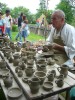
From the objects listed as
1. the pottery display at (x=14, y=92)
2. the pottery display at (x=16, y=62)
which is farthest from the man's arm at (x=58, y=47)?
the pottery display at (x=14, y=92)

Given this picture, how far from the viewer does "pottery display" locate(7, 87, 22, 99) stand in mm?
2307

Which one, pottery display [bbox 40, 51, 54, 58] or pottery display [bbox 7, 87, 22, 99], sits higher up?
pottery display [bbox 40, 51, 54, 58]

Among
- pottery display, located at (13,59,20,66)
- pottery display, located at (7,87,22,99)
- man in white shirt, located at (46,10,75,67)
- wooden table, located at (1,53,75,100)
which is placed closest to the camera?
wooden table, located at (1,53,75,100)

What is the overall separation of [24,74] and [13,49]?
157 centimetres

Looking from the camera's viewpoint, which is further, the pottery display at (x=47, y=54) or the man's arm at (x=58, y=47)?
the man's arm at (x=58, y=47)

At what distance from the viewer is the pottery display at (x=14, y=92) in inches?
90.8

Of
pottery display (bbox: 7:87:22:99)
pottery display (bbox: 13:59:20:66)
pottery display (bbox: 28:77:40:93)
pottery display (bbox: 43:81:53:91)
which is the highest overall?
pottery display (bbox: 13:59:20:66)

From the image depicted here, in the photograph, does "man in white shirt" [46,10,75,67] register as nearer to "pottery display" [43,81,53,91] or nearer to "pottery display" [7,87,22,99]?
"pottery display" [43,81,53,91]

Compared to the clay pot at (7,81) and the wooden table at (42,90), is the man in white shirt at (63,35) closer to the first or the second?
the wooden table at (42,90)

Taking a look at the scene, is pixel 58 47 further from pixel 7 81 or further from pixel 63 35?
pixel 7 81

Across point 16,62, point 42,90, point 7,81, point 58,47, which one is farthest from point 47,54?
point 42,90

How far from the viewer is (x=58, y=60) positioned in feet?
12.9

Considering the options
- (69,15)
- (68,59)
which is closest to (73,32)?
(68,59)

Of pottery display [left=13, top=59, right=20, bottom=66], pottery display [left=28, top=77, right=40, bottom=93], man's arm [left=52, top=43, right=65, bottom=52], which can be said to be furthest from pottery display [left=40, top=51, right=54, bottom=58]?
pottery display [left=28, top=77, right=40, bottom=93]
